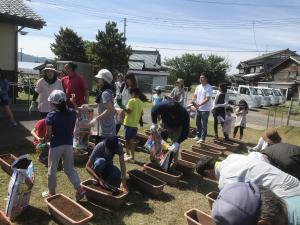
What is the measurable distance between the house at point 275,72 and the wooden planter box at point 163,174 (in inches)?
1352

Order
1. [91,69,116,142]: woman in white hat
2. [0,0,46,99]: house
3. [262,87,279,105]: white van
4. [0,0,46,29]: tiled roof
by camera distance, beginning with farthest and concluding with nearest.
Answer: [262,87,279,105]: white van, [0,0,46,99]: house, [0,0,46,29]: tiled roof, [91,69,116,142]: woman in white hat

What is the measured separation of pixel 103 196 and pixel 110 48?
27.5 m

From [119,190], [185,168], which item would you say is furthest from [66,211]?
[185,168]

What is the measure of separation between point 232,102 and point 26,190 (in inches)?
985

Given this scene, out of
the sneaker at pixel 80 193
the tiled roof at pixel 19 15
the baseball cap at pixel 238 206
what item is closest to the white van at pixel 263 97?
the tiled roof at pixel 19 15

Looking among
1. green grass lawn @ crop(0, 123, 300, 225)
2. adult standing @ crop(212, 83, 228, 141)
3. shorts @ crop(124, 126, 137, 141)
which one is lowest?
green grass lawn @ crop(0, 123, 300, 225)

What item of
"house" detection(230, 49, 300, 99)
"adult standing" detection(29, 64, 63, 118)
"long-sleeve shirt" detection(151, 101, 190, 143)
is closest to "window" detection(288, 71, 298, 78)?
"house" detection(230, 49, 300, 99)

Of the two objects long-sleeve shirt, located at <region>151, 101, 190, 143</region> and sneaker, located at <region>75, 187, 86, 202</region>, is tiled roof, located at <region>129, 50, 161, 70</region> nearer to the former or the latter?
long-sleeve shirt, located at <region>151, 101, 190, 143</region>

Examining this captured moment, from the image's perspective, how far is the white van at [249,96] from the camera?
1080 inches

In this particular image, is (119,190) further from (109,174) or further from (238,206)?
(238,206)

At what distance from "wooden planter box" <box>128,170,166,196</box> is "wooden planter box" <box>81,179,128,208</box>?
1.98ft

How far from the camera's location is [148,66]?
50.2 meters

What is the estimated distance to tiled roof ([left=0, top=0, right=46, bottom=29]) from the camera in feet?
39.3

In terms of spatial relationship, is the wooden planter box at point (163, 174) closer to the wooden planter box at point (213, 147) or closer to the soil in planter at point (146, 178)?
the soil in planter at point (146, 178)
